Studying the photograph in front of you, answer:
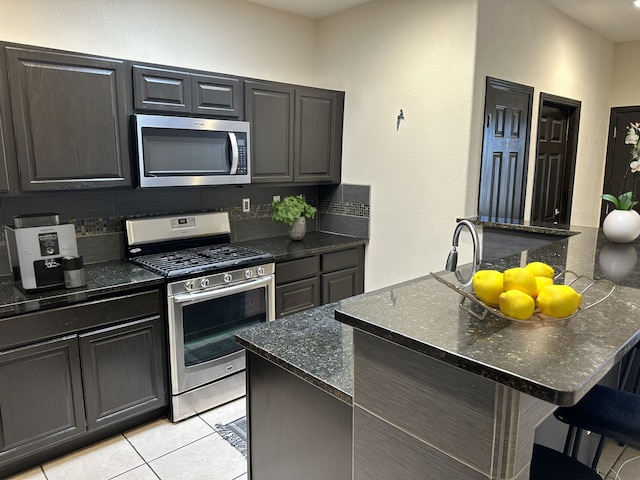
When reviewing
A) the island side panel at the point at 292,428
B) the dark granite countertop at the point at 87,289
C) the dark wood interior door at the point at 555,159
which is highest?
the dark wood interior door at the point at 555,159

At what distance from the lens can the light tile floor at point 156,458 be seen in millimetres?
2361

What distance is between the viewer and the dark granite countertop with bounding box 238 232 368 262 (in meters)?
3.40

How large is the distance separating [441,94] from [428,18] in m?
0.55

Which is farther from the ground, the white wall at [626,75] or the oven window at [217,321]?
the white wall at [626,75]

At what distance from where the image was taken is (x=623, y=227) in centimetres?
239

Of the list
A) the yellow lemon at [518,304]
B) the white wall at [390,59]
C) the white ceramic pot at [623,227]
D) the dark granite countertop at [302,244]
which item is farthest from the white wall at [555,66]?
the yellow lemon at [518,304]

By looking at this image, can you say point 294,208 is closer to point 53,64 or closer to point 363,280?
point 363,280

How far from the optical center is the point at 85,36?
2.87 m

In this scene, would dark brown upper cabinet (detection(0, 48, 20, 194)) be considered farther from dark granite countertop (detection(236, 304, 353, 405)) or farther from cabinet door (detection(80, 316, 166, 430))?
dark granite countertop (detection(236, 304, 353, 405))

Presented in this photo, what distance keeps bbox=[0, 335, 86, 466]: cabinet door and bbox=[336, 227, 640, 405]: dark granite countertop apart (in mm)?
1887

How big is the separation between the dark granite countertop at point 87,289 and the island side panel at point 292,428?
1170mm

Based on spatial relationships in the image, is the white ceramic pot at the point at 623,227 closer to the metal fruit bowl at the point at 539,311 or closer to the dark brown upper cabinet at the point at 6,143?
the metal fruit bowl at the point at 539,311

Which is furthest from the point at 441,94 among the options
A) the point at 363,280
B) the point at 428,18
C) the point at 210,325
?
the point at 210,325

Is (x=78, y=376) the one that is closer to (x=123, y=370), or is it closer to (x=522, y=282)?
(x=123, y=370)
